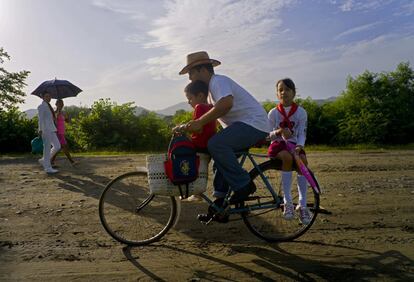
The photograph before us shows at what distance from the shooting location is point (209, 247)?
453cm

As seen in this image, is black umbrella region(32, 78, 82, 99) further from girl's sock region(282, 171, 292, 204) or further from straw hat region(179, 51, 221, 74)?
girl's sock region(282, 171, 292, 204)

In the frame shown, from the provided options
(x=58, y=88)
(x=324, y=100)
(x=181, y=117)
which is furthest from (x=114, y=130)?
(x=324, y=100)

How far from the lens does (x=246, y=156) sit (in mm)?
4562

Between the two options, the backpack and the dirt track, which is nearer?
the dirt track

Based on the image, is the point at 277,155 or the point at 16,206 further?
the point at 16,206

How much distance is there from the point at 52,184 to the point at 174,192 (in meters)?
5.04

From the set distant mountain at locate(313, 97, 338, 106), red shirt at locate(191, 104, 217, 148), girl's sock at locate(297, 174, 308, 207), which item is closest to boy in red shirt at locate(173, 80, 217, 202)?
red shirt at locate(191, 104, 217, 148)

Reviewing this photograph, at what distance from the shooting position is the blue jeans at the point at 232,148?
4.25 meters

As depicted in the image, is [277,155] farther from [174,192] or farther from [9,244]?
[9,244]

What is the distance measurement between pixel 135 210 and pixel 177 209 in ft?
2.30

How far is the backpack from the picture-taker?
4316mm

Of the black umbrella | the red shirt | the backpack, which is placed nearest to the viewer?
the backpack

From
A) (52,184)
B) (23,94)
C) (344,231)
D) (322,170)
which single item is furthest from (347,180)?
(23,94)

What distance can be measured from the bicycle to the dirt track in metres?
0.16
